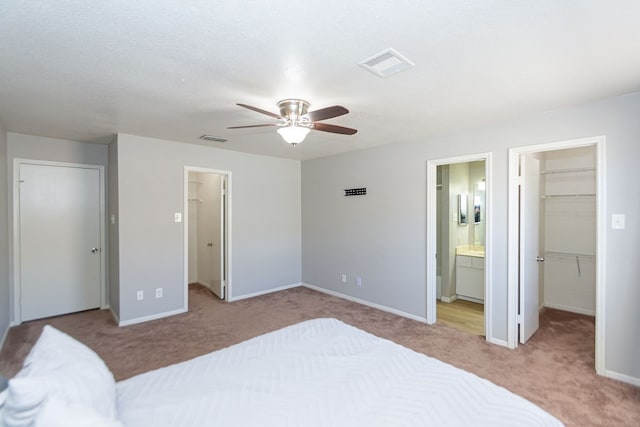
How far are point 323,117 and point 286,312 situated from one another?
304 centimetres

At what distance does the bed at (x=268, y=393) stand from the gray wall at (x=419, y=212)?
1.99m

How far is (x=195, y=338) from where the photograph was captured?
352 centimetres

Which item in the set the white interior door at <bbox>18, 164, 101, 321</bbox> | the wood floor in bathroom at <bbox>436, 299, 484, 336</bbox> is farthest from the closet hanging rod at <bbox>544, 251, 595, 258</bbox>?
the white interior door at <bbox>18, 164, 101, 321</bbox>

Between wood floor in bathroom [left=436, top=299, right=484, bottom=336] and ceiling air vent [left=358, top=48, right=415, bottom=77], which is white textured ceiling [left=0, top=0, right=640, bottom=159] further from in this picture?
wood floor in bathroom [left=436, top=299, right=484, bottom=336]

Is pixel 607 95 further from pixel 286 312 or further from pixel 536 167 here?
pixel 286 312

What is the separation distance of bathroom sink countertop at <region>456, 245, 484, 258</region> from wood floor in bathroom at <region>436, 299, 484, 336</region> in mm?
745

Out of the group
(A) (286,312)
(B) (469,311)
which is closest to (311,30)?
(A) (286,312)

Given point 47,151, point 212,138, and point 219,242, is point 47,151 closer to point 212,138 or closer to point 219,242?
point 212,138

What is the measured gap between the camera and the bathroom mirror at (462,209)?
5113 mm

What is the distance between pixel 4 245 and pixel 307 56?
4.13 metres

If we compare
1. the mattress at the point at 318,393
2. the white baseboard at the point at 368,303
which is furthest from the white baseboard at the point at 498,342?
the mattress at the point at 318,393

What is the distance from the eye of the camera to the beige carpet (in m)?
2.40

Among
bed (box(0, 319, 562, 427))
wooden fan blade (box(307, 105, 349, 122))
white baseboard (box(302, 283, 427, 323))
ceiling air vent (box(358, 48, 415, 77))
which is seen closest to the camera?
bed (box(0, 319, 562, 427))

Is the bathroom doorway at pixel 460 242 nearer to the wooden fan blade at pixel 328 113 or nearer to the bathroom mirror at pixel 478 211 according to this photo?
the bathroom mirror at pixel 478 211
